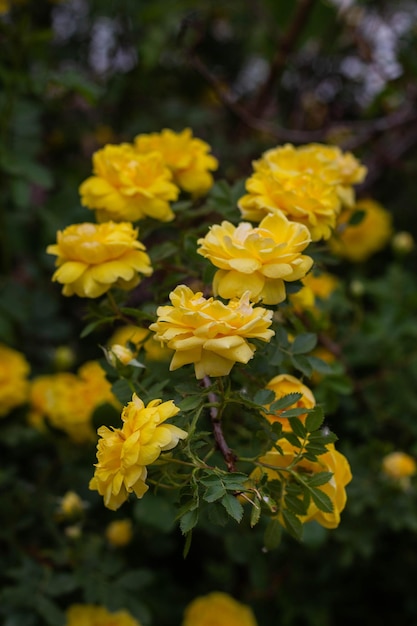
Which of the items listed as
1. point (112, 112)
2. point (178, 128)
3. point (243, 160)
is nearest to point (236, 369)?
point (243, 160)

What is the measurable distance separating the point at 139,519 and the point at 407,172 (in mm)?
1200

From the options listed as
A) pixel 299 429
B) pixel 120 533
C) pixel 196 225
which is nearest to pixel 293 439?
pixel 299 429

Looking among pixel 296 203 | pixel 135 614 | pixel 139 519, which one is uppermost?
pixel 296 203

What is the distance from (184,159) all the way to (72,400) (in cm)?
50

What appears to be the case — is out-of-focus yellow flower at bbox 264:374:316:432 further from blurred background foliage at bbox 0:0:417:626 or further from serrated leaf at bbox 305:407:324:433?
blurred background foliage at bbox 0:0:417:626

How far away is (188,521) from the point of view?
0.54 metres

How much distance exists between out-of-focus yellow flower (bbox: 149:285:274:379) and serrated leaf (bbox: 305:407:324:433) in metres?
0.08

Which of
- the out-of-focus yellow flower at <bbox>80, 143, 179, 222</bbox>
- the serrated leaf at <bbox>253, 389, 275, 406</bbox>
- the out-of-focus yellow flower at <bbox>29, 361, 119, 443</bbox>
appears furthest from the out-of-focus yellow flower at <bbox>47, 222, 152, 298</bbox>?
the out-of-focus yellow flower at <bbox>29, 361, 119, 443</bbox>

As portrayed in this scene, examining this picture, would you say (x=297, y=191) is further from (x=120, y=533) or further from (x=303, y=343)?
(x=120, y=533)

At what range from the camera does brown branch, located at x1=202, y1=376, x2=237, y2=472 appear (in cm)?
59

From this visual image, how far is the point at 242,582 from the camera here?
136cm

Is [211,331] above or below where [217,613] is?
above

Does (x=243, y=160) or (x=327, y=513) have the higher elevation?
(x=327, y=513)

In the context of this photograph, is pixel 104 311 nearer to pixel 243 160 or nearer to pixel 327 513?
pixel 327 513
